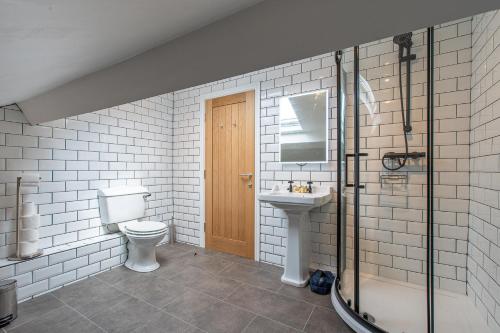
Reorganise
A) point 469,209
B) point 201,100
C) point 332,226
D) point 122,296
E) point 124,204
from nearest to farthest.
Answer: point 469,209 < point 122,296 < point 332,226 < point 124,204 < point 201,100

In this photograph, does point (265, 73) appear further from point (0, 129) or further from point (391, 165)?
point (0, 129)

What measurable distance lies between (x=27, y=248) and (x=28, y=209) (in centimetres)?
35

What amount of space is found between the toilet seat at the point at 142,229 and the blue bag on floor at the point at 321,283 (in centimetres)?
166

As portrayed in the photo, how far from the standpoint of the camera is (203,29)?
2.86ft

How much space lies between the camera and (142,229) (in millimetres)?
2541

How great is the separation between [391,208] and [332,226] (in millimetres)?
591

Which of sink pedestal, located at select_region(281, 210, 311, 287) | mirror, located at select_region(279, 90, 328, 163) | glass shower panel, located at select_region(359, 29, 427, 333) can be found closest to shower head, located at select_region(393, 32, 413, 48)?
glass shower panel, located at select_region(359, 29, 427, 333)

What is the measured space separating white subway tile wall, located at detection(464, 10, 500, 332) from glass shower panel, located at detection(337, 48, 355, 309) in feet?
2.92

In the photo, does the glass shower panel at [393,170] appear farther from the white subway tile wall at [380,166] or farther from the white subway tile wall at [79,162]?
the white subway tile wall at [79,162]

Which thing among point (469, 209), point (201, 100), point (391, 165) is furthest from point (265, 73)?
point (469, 209)

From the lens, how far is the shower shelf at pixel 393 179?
2.19 metres

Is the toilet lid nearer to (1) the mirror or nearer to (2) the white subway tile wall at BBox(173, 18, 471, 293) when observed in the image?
(2) the white subway tile wall at BBox(173, 18, 471, 293)

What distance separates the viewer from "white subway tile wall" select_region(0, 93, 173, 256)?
2.14 meters

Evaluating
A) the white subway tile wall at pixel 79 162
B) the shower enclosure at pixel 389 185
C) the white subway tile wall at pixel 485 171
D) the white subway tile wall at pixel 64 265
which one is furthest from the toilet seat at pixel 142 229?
the white subway tile wall at pixel 485 171
